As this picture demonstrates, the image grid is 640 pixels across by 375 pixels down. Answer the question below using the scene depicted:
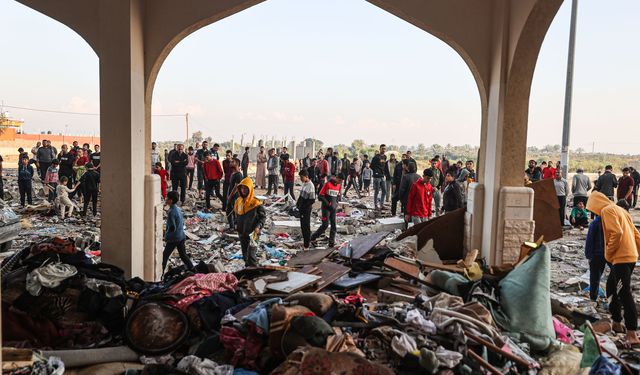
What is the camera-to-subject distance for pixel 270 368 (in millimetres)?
4465

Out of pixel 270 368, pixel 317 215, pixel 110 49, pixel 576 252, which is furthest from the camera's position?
pixel 317 215

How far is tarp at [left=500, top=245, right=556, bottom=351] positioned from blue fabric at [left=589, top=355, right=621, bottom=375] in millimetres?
850

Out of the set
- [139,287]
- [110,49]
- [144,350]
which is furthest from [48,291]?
[110,49]

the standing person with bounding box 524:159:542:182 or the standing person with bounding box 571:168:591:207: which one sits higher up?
the standing person with bounding box 524:159:542:182

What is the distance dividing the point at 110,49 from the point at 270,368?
4547 mm

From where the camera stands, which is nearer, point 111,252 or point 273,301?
point 273,301

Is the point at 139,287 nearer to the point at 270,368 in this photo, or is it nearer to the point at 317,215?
the point at 270,368

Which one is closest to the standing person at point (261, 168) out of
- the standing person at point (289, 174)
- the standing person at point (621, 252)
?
the standing person at point (289, 174)

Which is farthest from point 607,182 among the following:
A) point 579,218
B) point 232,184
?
point 232,184

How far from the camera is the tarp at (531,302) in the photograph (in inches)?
204

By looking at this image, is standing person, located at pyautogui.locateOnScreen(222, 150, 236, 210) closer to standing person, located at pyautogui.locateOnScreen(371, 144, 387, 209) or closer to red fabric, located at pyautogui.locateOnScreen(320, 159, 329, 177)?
red fabric, located at pyautogui.locateOnScreen(320, 159, 329, 177)

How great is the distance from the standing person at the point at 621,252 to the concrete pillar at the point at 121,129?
20.3 feet

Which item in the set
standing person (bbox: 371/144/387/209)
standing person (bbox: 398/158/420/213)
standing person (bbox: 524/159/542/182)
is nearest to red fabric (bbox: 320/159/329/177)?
standing person (bbox: 371/144/387/209)

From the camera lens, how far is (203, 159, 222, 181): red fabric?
14477 mm
